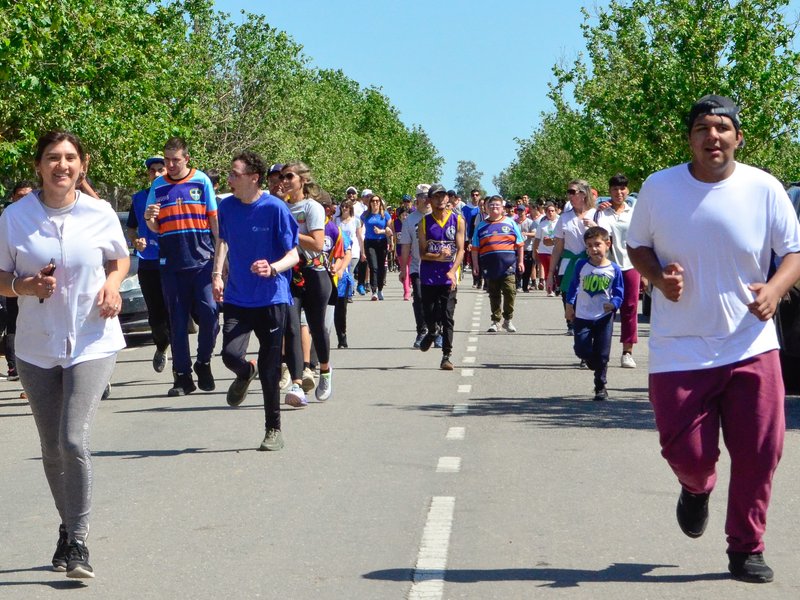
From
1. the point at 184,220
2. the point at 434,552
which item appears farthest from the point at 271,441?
the point at 184,220

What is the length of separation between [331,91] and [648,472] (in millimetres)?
89426

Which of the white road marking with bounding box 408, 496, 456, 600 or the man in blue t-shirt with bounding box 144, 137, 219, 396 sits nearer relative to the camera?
the white road marking with bounding box 408, 496, 456, 600

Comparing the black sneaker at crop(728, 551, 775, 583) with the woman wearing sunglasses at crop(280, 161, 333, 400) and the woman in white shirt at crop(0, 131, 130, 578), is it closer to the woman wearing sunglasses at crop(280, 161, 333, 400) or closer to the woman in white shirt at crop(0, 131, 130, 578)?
the woman in white shirt at crop(0, 131, 130, 578)

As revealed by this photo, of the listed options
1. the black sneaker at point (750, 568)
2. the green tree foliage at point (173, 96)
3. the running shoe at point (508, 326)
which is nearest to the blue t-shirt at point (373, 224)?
the green tree foliage at point (173, 96)

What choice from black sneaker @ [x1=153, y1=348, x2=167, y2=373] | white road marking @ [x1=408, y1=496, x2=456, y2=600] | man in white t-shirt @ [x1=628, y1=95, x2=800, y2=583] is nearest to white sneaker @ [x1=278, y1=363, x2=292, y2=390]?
black sneaker @ [x1=153, y1=348, x2=167, y2=373]

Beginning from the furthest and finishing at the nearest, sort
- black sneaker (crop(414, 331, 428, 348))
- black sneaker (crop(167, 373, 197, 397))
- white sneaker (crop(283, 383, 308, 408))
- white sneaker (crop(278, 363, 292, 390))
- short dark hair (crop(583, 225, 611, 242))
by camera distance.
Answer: black sneaker (crop(414, 331, 428, 348)), white sneaker (crop(278, 363, 292, 390)), short dark hair (crop(583, 225, 611, 242)), black sneaker (crop(167, 373, 197, 397)), white sneaker (crop(283, 383, 308, 408))

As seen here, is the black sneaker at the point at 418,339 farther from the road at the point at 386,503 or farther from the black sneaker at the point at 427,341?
the road at the point at 386,503

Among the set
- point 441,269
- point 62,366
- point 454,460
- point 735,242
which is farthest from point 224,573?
point 441,269

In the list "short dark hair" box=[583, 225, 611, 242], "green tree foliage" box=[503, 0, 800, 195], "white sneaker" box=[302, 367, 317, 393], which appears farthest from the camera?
"green tree foliage" box=[503, 0, 800, 195]

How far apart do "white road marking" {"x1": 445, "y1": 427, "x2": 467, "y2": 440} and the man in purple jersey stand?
15.8ft

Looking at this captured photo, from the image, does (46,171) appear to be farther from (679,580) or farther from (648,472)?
(648,472)

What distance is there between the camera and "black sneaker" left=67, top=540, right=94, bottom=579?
6164 millimetres

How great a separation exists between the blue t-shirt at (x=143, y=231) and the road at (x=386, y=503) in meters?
1.21

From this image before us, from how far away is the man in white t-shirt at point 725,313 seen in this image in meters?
6.04
